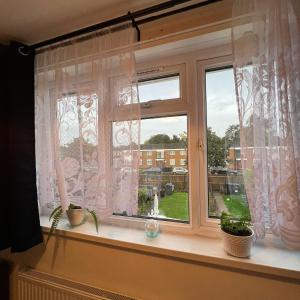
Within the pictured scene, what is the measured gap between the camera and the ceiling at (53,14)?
4.00 ft

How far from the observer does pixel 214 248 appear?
116 cm

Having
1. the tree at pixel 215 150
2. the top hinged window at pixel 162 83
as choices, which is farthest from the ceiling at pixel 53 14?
the tree at pixel 215 150

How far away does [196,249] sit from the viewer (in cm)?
114

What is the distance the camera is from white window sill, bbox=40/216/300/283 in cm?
96

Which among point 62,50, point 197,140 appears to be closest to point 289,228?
point 197,140

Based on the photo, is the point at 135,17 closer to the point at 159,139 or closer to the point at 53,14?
the point at 53,14

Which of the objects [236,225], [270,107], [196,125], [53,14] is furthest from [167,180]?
[53,14]

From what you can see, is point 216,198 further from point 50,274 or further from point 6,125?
point 6,125

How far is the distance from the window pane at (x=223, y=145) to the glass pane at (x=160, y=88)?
204mm

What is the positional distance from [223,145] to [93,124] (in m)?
0.79

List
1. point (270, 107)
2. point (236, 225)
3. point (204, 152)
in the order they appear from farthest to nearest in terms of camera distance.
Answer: point (204, 152) → point (236, 225) → point (270, 107)

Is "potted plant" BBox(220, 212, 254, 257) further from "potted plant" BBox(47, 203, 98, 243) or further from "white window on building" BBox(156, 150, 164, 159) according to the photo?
"potted plant" BBox(47, 203, 98, 243)

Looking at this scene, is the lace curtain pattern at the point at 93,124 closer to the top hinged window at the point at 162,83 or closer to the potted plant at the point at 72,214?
the potted plant at the point at 72,214

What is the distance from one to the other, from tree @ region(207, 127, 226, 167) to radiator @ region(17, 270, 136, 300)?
0.91 m
